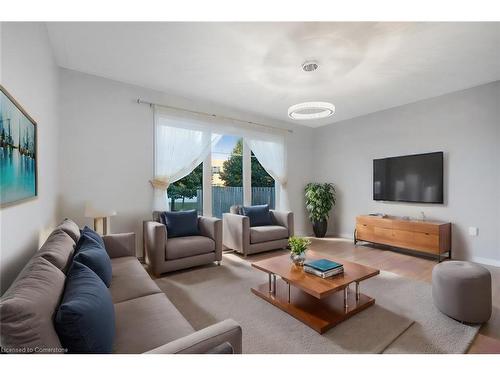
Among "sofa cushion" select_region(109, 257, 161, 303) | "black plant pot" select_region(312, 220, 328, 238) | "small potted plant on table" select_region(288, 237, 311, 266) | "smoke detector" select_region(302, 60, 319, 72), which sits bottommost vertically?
"black plant pot" select_region(312, 220, 328, 238)

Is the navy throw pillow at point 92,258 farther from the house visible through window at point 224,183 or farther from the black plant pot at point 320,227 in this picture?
the black plant pot at point 320,227

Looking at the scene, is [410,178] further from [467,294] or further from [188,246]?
[188,246]

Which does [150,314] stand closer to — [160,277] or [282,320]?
[282,320]

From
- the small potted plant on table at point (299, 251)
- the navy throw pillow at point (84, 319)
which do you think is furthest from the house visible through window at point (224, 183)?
the navy throw pillow at point (84, 319)

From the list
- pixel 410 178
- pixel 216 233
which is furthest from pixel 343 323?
pixel 410 178

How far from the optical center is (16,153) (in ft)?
4.84

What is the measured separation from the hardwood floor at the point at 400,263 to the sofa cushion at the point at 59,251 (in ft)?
7.89

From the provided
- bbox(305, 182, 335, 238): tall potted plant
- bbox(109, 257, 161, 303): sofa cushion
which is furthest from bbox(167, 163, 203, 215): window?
bbox(305, 182, 335, 238): tall potted plant

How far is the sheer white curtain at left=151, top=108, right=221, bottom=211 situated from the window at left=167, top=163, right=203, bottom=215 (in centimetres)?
16

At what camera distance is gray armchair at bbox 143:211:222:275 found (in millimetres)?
2881

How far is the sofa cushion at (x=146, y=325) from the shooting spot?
3.64ft

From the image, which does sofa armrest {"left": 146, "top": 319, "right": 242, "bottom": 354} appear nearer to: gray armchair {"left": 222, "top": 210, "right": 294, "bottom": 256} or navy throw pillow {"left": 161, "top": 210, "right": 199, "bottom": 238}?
navy throw pillow {"left": 161, "top": 210, "right": 199, "bottom": 238}
